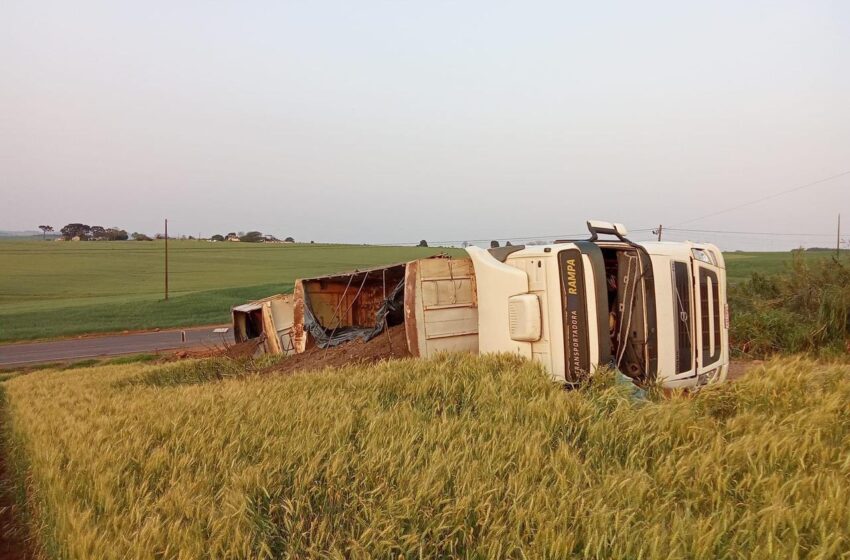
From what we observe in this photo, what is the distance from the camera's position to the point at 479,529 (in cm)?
269

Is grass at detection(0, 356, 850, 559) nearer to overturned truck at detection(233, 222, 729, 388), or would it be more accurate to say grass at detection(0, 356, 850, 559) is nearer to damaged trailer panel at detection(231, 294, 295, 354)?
overturned truck at detection(233, 222, 729, 388)

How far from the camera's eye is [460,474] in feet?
10.1

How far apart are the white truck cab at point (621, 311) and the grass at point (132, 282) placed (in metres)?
26.7

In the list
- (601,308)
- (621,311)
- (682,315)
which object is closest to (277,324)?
(621,311)


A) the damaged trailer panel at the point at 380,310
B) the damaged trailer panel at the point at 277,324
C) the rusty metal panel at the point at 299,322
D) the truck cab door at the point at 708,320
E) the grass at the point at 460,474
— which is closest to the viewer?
the grass at the point at 460,474

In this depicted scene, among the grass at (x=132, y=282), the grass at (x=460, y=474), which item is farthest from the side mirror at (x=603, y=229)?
the grass at (x=132, y=282)

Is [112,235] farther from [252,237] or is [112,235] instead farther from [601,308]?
[601,308]

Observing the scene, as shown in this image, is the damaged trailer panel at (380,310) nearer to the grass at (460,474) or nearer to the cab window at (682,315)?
the grass at (460,474)

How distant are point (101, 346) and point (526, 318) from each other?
75.0 feet

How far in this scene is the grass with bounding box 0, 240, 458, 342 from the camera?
29953 mm

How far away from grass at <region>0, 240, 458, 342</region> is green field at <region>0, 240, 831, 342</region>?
6 centimetres

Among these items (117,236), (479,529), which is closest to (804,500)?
(479,529)

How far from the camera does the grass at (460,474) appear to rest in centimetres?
254

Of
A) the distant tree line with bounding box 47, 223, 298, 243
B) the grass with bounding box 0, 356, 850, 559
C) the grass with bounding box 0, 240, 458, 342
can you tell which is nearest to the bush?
the grass with bounding box 0, 356, 850, 559
